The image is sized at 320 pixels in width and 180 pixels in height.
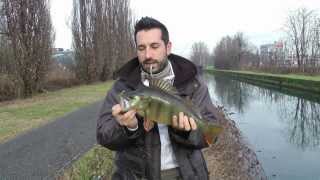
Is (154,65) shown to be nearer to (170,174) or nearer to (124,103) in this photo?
(124,103)

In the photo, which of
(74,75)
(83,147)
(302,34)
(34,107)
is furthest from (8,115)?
(302,34)

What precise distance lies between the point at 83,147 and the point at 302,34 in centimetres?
5549

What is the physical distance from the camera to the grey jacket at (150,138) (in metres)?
3.20

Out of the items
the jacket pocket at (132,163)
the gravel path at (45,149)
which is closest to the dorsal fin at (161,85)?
the jacket pocket at (132,163)

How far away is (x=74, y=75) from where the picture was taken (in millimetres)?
41281

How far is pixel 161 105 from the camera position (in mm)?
2854

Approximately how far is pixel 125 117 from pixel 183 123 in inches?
13.9

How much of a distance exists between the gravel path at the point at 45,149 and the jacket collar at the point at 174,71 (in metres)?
4.82

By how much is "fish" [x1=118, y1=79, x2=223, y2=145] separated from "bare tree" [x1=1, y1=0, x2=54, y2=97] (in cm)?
2363

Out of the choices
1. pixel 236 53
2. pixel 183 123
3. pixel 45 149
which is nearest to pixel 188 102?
pixel 183 123

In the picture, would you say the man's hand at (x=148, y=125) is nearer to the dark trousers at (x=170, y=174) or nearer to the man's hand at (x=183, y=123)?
the man's hand at (x=183, y=123)

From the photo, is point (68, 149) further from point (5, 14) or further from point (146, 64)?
point (5, 14)

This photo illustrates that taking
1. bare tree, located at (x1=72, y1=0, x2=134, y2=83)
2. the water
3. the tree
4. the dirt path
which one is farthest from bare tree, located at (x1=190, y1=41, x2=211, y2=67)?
the dirt path

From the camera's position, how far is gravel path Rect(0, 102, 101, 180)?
26.9 ft
